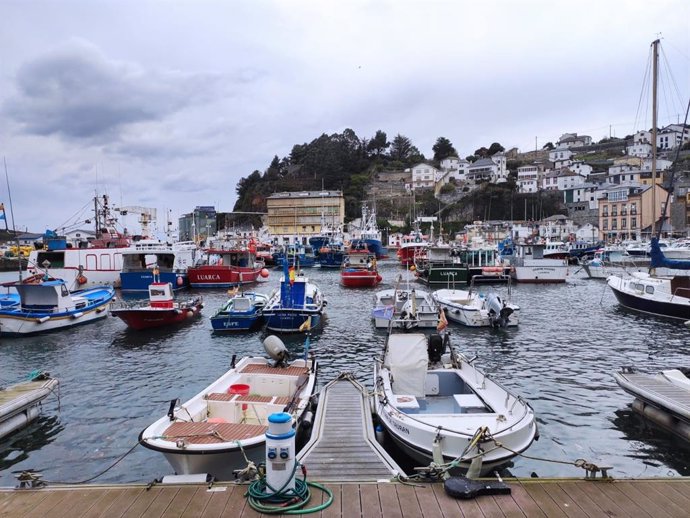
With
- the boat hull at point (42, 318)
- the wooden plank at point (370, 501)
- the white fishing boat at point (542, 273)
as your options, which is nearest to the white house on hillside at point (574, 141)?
the white fishing boat at point (542, 273)

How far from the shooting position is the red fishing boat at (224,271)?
44.8m

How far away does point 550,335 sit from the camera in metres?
22.7

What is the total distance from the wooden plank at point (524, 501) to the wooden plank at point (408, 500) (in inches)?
49.9

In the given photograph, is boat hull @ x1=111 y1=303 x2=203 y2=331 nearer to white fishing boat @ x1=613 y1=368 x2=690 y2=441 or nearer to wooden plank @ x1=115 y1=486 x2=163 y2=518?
wooden plank @ x1=115 y1=486 x2=163 y2=518

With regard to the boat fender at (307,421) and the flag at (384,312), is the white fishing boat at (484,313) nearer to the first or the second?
the flag at (384,312)

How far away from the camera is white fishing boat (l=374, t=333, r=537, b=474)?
7941 mm

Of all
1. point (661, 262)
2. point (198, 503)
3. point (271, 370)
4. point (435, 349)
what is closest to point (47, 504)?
point (198, 503)

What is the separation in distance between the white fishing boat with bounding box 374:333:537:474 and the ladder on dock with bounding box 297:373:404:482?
559 millimetres

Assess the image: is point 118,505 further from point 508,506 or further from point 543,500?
point 543,500

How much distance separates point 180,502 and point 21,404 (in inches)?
321

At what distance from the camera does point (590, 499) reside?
5992 mm

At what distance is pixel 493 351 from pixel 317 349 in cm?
756

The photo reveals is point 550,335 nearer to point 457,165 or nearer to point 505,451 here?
point 505,451

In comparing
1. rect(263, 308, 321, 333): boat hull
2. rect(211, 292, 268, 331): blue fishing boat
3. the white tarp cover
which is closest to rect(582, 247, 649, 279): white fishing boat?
rect(263, 308, 321, 333): boat hull
